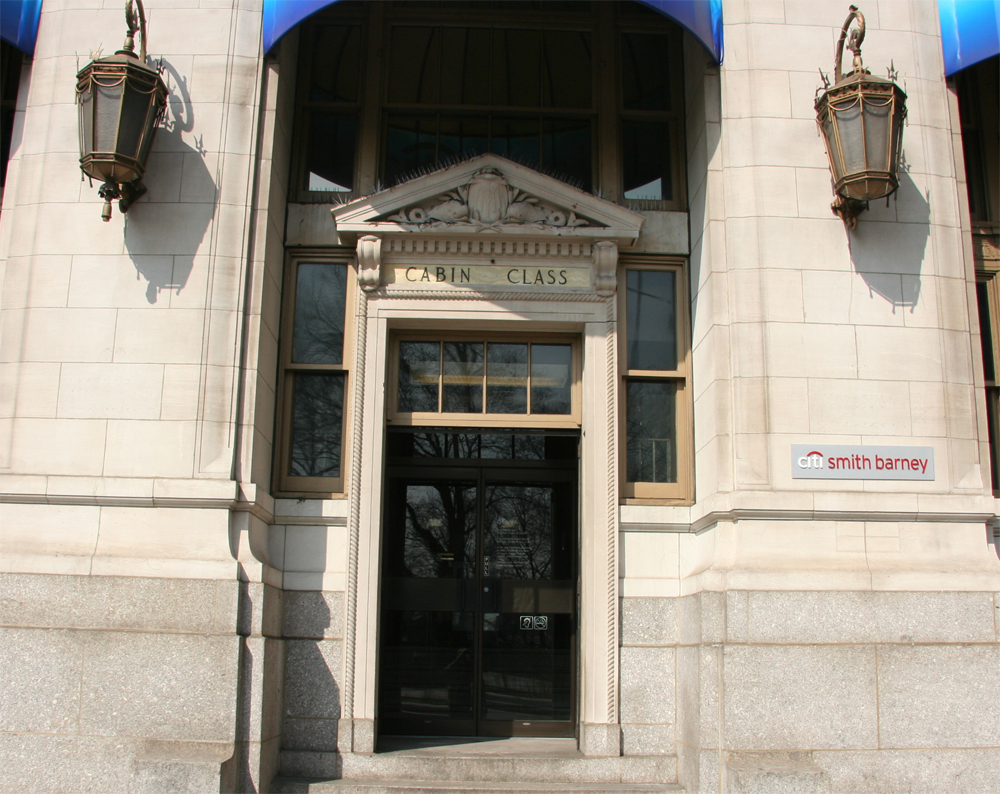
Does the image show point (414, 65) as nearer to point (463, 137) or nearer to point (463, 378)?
point (463, 137)

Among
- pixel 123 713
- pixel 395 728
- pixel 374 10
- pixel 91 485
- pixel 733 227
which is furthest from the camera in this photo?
pixel 374 10

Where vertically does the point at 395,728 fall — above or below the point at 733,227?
below

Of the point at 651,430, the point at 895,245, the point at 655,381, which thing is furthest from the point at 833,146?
the point at 651,430

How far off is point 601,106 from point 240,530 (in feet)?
19.0

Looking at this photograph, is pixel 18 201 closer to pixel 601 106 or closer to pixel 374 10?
pixel 374 10

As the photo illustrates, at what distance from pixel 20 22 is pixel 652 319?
679 cm

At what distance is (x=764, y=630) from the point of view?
23.2 feet

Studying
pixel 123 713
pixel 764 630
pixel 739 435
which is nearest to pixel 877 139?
pixel 739 435

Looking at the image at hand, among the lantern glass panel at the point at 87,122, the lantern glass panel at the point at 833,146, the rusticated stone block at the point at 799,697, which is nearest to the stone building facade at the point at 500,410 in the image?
the rusticated stone block at the point at 799,697

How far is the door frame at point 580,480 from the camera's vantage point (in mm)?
7977

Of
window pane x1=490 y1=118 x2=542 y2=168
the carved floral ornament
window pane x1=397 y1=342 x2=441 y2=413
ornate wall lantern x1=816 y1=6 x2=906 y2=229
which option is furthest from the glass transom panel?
ornate wall lantern x1=816 y1=6 x2=906 y2=229

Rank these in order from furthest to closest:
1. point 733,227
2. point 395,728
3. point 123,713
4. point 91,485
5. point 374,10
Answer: point 374,10 < point 395,728 < point 733,227 < point 91,485 < point 123,713

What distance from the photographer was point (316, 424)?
8.72 m

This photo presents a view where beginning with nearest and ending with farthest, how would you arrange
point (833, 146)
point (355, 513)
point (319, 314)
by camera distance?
1. point (833, 146)
2. point (355, 513)
3. point (319, 314)
